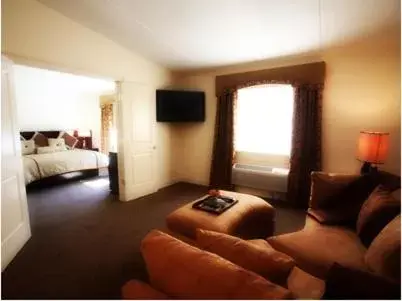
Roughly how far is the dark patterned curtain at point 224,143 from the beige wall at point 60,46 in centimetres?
138

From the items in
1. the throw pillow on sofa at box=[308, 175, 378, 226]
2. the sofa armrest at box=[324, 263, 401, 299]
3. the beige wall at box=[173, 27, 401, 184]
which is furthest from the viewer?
the beige wall at box=[173, 27, 401, 184]

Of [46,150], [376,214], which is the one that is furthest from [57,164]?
[376,214]

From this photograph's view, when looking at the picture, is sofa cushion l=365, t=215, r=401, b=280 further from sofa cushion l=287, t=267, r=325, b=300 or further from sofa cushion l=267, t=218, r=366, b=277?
sofa cushion l=287, t=267, r=325, b=300

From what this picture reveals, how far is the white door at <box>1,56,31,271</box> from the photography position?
2143 mm

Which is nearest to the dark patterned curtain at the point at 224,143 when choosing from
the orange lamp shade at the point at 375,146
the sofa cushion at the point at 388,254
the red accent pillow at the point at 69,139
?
the orange lamp shade at the point at 375,146

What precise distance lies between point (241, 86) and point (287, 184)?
71.1 inches

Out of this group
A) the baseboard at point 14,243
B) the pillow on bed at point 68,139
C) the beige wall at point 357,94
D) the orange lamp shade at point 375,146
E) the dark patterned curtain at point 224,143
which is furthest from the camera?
the pillow on bed at point 68,139

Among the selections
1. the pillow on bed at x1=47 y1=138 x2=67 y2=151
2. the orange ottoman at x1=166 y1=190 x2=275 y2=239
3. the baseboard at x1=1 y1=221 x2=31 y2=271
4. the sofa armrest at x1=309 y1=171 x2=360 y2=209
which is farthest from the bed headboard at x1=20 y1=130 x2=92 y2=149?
the sofa armrest at x1=309 y1=171 x2=360 y2=209

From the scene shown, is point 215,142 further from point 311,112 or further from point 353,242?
point 353,242

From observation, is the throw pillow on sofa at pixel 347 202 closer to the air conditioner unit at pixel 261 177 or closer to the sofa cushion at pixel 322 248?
the sofa cushion at pixel 322 248

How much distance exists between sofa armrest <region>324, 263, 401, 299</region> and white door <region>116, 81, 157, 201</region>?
342 centimetres

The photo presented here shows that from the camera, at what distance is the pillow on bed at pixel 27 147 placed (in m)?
5.46

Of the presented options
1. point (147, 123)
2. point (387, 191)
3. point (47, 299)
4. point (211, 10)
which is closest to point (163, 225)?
point (47, 299)

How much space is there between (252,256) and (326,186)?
152 centimetres
